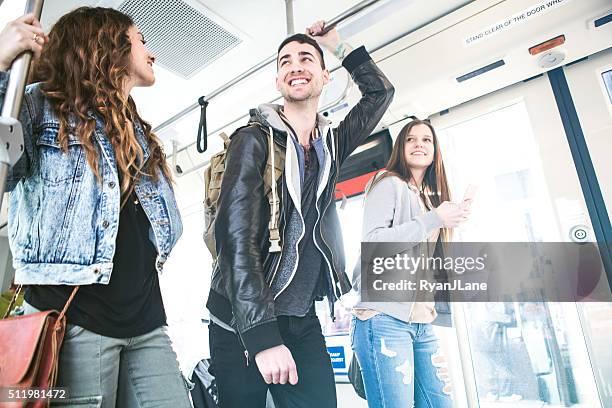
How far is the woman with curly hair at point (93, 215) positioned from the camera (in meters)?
0.86

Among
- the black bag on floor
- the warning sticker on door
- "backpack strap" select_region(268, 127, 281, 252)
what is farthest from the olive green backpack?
the warning sticker on door

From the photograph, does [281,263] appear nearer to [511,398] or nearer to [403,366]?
[403,366]

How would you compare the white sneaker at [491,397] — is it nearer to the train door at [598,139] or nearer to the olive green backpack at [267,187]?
the train door at [598,139]

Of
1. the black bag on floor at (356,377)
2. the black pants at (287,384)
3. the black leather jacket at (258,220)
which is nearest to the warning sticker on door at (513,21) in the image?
the black leather jacket at (258,220)

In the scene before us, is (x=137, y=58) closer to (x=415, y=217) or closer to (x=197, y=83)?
(x=415, y=217)

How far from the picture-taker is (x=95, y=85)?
107 cm

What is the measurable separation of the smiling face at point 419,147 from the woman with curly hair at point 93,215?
1.09 meters

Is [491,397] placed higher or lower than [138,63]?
lower

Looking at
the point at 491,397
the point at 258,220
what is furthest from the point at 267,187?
the point at 491,397

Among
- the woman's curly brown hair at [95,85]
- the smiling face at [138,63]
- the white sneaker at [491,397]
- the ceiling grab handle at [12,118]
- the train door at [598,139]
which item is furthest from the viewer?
the white sneaker at [491,397]

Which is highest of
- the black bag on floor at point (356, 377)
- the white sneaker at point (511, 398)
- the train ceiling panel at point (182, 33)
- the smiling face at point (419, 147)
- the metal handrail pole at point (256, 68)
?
the train ceiling panel at point (182, 33)

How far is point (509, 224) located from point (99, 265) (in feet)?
4.81

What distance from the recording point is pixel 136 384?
101 cm

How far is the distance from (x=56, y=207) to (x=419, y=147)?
4.72 feet
